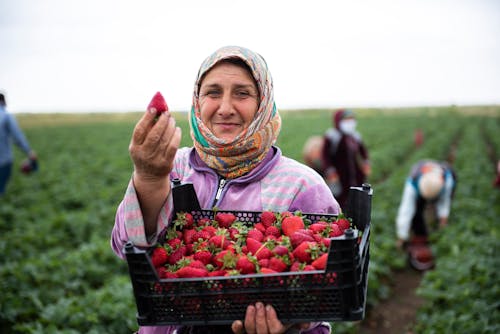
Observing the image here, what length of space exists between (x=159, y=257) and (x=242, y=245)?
0.34 meters

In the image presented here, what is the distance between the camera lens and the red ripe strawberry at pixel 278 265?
152 cm

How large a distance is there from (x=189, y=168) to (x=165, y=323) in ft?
2.72

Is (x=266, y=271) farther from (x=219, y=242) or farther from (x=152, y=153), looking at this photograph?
(x=152, y=153)

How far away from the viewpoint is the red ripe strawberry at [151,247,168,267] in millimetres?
1592

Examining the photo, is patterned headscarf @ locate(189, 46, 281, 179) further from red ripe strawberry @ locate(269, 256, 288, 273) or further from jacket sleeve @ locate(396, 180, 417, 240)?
jacket sleeve @ locate(396, 180, 417, 240)

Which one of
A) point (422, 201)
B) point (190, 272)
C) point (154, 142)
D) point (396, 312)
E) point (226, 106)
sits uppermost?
point (226, 106)

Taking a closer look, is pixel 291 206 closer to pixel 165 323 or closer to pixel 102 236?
pixel 165 323

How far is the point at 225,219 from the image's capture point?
5.94 feet

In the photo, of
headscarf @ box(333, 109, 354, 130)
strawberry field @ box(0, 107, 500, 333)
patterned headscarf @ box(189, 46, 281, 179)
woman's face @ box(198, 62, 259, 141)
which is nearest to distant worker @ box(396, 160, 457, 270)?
strawberry field @ box(0, 107, 500, 333)

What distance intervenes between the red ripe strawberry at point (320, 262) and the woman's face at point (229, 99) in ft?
2.21

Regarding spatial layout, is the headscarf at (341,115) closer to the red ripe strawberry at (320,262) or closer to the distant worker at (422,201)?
the distant worker at (422,201)

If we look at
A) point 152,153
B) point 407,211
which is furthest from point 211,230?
point 407,211

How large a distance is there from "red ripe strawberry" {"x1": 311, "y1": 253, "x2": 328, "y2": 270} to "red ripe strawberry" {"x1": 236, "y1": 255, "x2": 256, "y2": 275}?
0.22m

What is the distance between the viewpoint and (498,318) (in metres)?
3.95
